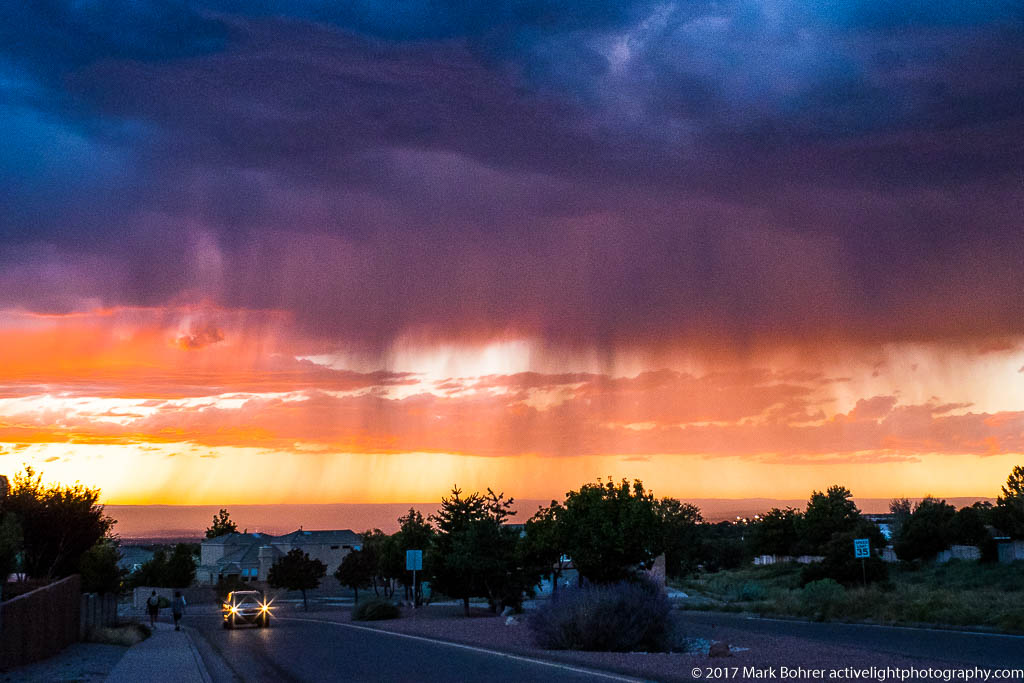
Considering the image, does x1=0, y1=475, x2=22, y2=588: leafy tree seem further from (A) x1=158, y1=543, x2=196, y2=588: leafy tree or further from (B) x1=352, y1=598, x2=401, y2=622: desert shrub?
(A) x1=158, y1=543, x2=196, y2=588: leafy tree

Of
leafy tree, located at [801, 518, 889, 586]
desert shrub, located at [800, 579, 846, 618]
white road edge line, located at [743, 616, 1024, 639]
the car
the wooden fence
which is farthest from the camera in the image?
leafy tree, located at [801, 518, 889, 586]

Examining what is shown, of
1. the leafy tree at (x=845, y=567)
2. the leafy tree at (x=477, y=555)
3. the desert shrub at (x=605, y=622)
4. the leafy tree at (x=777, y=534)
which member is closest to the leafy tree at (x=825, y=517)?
the leafy tree at (x=777, y=534)

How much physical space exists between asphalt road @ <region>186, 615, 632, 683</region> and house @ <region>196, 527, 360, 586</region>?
8865 cm

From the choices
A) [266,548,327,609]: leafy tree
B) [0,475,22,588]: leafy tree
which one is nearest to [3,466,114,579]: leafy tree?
[0,475,22,588]: leafy tree

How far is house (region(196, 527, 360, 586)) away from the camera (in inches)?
4675

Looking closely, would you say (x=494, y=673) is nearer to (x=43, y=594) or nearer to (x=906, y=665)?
(x=906, y=665)

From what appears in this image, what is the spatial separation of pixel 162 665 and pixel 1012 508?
223ft

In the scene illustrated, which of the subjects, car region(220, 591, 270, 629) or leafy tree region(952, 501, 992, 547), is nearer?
car region(220, 591, 270, 629)

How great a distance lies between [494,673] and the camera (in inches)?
706

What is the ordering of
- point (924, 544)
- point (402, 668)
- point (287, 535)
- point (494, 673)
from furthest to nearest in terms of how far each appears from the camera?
point (287, 535), point (924, 544), point (402, 668), point (494, 673)

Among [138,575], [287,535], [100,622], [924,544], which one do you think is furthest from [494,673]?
[287,535]

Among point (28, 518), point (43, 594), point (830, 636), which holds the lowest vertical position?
point (830, 636)

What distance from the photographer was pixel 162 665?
2228cm

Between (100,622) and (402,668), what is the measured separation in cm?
2537
